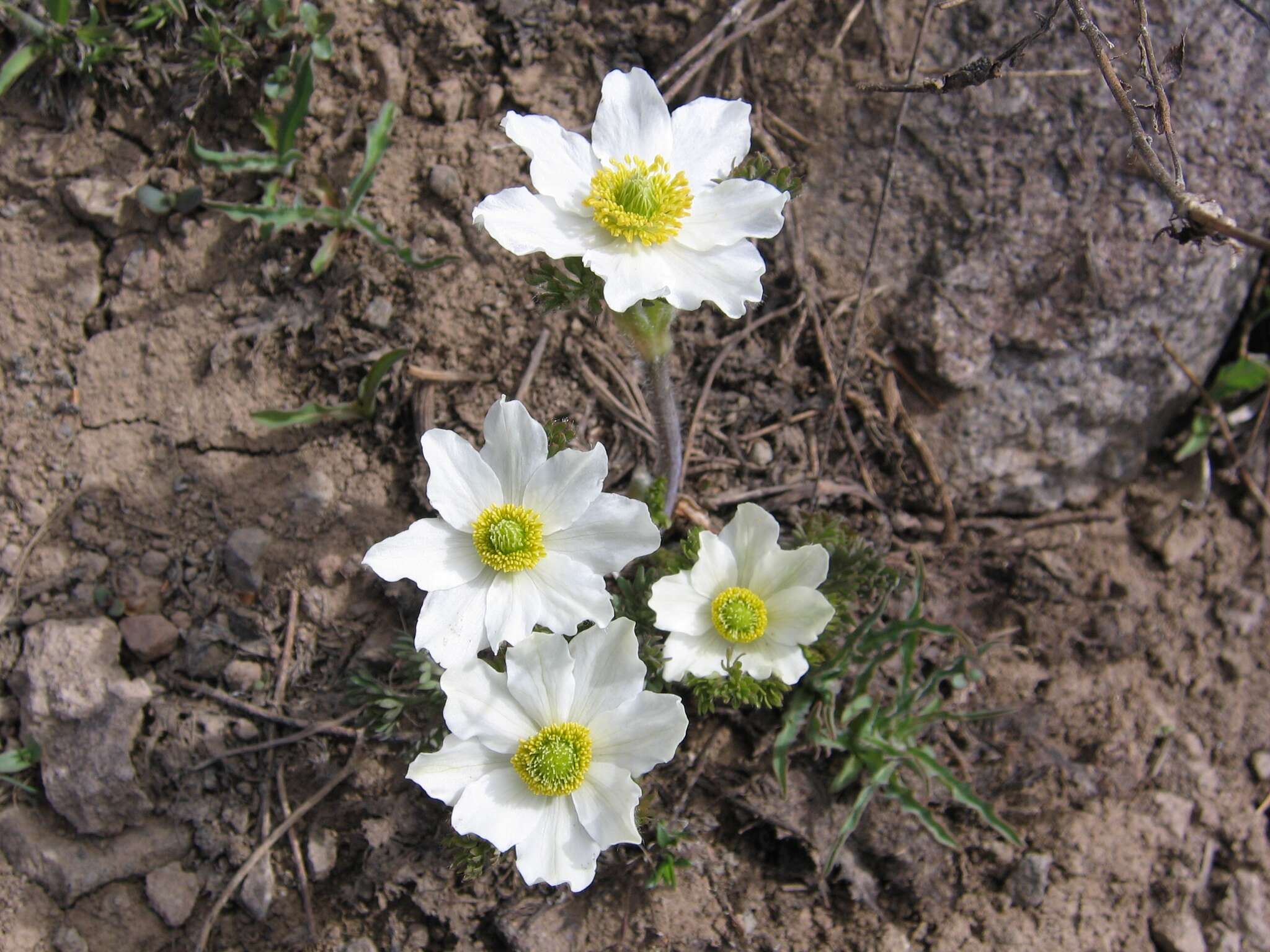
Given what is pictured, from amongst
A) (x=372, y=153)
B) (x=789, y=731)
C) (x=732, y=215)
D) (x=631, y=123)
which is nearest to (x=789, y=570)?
(x=789, y=731)

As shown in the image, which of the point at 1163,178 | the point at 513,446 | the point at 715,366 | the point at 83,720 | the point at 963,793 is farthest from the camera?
the point at 715,366

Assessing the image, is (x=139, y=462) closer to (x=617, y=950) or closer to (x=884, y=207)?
(x=617, y=950)

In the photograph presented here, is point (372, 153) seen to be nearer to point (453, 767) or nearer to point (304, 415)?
point (304, 415)

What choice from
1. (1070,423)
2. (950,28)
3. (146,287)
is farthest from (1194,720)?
(146,287)

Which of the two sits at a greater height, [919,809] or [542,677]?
[542,677]

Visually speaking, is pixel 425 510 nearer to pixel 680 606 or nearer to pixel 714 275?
pixel 680 606

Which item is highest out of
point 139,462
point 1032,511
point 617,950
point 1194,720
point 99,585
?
point 1032,511

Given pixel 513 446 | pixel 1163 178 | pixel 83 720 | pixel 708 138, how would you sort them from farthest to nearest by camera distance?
pixel 83 720 < pixel 708 138 < pixel 513 446 < pixel 1163 178

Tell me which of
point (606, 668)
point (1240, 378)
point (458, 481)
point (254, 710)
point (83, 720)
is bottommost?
point (83, 720)

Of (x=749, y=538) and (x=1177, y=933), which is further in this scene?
(x=1177, y=933)
